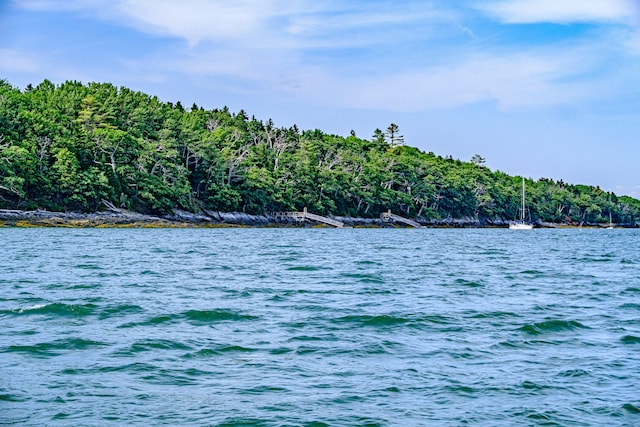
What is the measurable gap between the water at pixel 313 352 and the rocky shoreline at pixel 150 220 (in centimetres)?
4539

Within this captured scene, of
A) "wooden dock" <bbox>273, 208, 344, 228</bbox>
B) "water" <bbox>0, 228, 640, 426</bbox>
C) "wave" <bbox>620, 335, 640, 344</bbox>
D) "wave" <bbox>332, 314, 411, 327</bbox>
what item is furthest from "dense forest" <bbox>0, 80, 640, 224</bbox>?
"wave" <bbox>620, 335, 640, 344</bbox>

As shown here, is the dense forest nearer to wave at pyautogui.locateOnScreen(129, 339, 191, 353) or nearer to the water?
the water

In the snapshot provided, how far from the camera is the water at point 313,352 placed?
321 inches

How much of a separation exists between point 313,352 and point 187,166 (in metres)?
79.2

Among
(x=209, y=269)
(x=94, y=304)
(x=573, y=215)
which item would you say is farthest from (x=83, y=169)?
(x=573, y=215)

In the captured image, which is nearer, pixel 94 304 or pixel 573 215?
pixel 94 304

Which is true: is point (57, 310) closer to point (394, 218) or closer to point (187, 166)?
point (187, 166)

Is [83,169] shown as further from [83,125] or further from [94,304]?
[94,304]

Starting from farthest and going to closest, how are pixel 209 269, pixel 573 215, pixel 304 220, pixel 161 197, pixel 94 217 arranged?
pixel 573 215
pixel 304 220
pixel 161 197
pixel 94 217
pixel 209 269

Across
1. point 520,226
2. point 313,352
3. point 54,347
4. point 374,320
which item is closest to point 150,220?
point 374,320

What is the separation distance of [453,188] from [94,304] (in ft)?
384

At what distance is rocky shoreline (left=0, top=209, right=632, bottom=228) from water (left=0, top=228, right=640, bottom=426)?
45.4 m

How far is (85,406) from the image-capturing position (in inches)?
320

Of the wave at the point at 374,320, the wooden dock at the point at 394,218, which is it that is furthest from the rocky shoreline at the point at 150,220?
the wave at the point at 374,320
